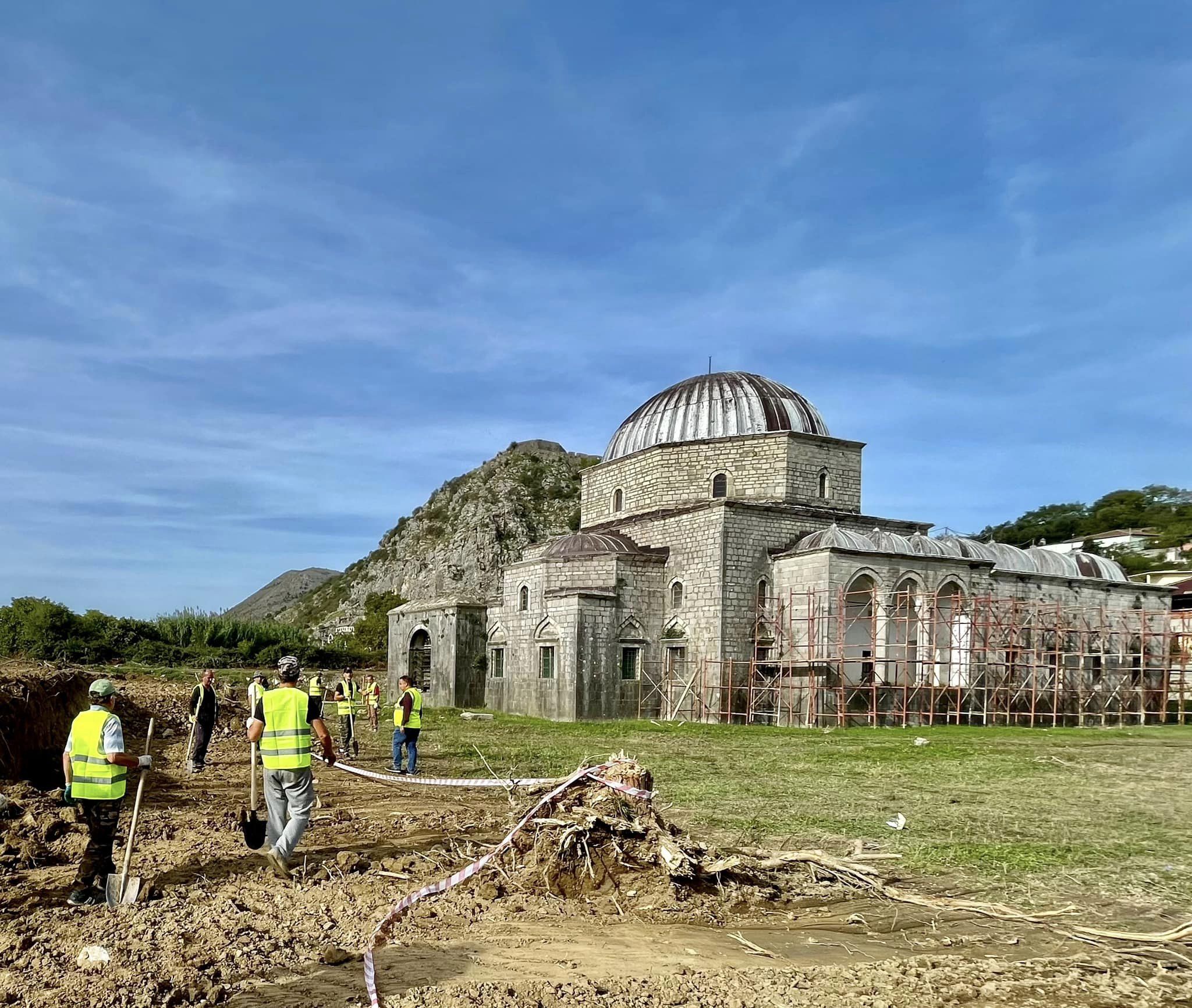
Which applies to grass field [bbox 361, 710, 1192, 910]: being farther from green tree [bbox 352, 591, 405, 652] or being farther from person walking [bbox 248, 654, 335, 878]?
green tree [bbox 352, 591, 405, 652]

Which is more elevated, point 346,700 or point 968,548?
point 968,548

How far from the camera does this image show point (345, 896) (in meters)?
6.75

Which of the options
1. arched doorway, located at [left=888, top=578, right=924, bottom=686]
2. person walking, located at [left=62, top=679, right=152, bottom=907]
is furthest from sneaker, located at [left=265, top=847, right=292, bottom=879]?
arched doorway, located at [left=888, top=578, right=924, bottom=686]

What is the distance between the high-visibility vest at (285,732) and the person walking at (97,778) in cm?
95

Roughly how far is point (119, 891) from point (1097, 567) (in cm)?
3546

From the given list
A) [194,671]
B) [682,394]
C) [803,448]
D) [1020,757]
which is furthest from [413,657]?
[1020,757]

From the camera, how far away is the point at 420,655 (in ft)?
113

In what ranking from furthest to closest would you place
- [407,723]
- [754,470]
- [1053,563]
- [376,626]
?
[376,626]
[1053,563]
[754,470]
[407,723]

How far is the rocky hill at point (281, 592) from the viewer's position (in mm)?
98688

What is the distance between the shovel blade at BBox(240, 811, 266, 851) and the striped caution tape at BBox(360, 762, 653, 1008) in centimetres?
148

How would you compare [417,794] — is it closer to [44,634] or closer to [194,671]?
[194,671]

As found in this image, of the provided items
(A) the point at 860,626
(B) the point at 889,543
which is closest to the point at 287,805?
(B) the point at 889,543

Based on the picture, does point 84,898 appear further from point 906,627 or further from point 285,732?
point 906,627

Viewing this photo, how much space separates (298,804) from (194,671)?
31.3m
